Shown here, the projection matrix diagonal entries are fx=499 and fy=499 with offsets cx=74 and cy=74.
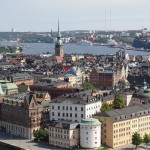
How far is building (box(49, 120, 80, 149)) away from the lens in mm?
46197

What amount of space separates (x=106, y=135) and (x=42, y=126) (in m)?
8.38

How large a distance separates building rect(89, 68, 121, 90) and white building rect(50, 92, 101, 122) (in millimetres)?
30203

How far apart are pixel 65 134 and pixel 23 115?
6.99 metres

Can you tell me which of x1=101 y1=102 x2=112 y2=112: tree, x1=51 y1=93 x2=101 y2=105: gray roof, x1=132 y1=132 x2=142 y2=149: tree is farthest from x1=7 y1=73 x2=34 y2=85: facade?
x1=132 y1=132 x2=142 y2=149: tree

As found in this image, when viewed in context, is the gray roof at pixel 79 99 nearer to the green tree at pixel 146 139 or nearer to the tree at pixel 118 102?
the tree at pixel 118 102

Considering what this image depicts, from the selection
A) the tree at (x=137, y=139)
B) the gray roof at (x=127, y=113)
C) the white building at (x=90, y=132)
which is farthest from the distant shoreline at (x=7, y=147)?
the tree at (x=137, y=139)

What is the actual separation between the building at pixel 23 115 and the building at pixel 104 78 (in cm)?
2925

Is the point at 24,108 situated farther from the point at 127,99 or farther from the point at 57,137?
the point at 127,99

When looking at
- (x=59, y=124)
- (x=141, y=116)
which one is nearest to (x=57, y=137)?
(x=59, y=124)

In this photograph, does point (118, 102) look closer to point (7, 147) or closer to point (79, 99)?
point (79, 99)

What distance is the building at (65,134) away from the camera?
4620cm

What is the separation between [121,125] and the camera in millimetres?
47312

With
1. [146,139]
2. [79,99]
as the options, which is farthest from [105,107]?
[146,139]

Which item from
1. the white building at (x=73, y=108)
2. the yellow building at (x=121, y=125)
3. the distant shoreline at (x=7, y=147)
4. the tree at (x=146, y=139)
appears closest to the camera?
the yellow building at (x=121, y=125)
